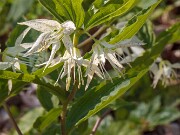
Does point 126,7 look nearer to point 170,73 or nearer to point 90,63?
point 90,63

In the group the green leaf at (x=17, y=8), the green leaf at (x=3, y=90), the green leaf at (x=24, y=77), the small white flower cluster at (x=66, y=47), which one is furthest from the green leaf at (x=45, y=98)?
the green leaf at (x=17, y=8)

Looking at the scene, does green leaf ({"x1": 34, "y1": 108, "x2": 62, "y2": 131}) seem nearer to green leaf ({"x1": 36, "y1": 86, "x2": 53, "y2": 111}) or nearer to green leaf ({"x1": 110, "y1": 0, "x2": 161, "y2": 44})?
green leaf ({"x1": 36, "y1": 86, "x2": 53, "y2": 111})

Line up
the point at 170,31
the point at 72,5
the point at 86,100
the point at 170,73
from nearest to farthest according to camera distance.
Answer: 1. the point at 72,5
2. the point at 86,100
3. the point at 170,31
4. the point at 170,73

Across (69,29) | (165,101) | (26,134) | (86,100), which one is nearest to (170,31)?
(86,100)

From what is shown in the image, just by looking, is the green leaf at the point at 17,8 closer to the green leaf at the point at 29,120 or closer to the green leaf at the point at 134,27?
the green leaf at the point at 29,120

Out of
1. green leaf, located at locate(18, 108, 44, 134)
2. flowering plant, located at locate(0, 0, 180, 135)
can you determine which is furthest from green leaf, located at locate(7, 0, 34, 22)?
flowering plant, located at locate(0, 0, 180, 135)

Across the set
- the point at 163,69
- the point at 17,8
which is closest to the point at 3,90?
the point at 163,69
